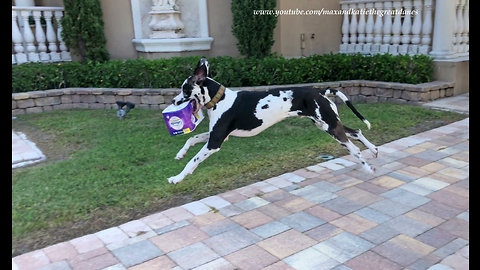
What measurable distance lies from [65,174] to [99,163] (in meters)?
0.45

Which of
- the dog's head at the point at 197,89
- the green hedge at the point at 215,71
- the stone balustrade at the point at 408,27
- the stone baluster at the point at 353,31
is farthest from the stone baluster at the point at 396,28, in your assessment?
the dog's head at the point at 197,89

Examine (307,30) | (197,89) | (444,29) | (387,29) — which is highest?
(307,30)

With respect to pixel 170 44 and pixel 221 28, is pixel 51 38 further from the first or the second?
pixel 221 28

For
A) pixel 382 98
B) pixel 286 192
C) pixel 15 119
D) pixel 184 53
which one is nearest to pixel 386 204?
pixel 286 192

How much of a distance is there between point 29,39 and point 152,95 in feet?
10.6

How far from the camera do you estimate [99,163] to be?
16.1ft

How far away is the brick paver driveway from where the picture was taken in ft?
9.48

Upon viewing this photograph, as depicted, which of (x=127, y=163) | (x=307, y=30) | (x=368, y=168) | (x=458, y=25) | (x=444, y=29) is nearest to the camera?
(x=368, y=168)

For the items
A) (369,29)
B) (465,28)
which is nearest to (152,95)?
(369,29)

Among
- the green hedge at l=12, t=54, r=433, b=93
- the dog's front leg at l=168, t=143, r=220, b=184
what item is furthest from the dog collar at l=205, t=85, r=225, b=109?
the green hedge at l=12, t=54, r=433, b=93

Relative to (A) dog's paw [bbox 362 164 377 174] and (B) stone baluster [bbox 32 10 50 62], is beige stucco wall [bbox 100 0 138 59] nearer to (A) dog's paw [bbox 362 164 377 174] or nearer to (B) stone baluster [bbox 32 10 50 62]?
(B) stone baluster [bbox 32 10 50 62]

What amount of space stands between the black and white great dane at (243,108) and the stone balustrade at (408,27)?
5159 millimetres

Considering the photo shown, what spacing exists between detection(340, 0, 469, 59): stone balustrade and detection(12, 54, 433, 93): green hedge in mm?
555

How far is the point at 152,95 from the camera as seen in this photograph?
7539mm
